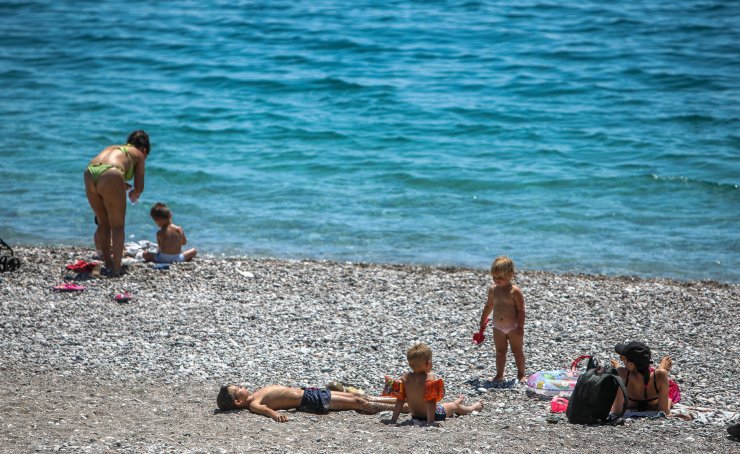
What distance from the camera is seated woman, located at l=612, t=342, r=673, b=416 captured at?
25.3 feet

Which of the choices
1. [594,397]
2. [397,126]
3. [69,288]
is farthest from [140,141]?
[397,126]

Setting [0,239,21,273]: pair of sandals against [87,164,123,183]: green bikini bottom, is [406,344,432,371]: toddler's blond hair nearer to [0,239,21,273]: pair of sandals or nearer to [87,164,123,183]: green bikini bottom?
[87,164,123,183]: green bikini bottom

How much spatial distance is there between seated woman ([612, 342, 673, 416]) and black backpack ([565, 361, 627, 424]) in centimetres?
23

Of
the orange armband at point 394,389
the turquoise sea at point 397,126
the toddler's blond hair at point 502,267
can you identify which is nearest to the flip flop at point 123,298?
the orange armband at point 394,389

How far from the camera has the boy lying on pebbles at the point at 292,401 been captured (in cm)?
781

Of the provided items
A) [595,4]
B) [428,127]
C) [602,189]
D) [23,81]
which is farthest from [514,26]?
[23,81]

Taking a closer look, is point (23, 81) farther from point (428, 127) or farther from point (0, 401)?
point (0, 401)

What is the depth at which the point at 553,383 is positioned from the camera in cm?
835

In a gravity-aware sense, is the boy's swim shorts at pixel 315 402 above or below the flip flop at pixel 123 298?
above

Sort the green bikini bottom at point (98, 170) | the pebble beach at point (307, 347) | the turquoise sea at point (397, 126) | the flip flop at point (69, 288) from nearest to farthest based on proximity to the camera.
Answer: the pebble beach at point (307, 347)
the flip flop at point (69, 288)
the green bikini bottom at point (98, 170)
the turquoise sea at point (397, 126)

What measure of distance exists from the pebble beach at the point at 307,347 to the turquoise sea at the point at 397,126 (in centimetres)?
220

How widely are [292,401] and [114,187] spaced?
14.8 ft

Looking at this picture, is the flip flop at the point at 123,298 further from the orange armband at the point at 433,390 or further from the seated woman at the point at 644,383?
the seated woman at the point at 644,383

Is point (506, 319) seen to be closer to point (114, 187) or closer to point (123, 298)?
point (123, 298)
